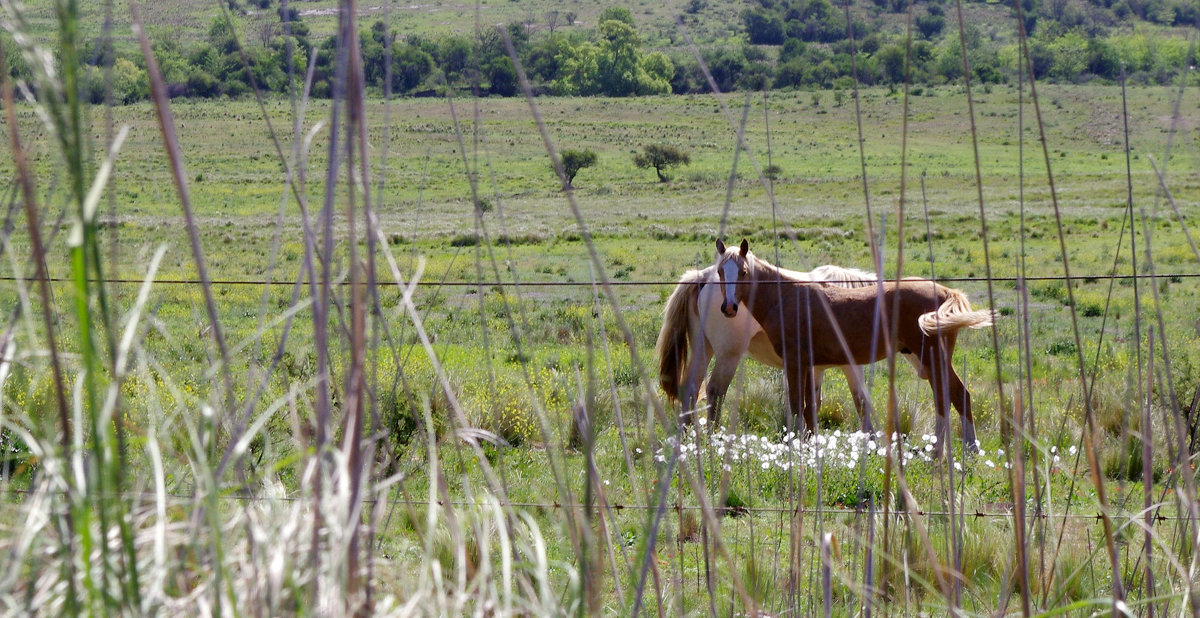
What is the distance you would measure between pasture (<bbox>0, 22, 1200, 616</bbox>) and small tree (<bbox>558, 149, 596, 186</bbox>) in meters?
1.38

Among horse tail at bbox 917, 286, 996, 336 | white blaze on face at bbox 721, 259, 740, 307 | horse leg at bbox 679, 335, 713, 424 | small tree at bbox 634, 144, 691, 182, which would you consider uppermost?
horse leg at bbox 679, 335, 713, 424

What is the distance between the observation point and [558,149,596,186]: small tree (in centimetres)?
5123

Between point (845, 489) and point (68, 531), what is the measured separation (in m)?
4.82

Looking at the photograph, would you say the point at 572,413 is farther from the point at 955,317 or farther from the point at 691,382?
the point at 955,317

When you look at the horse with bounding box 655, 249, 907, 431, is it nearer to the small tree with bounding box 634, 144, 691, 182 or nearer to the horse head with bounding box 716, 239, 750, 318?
the horse head with bounding box 716, 239, 750, 318

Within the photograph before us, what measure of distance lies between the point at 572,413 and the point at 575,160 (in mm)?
49510

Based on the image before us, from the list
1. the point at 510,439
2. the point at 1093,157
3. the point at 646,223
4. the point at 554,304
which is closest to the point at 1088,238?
the point at 646,223

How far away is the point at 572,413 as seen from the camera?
3439 mm

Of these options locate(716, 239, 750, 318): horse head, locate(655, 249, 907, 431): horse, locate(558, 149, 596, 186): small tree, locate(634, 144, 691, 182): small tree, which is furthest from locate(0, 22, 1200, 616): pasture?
locate(634, 144, 691, 182): small tree

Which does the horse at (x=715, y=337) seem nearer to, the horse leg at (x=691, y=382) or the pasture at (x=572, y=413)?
the horse leg at (x=691, y=382)

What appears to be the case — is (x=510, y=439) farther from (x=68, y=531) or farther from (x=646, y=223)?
(x=646, y=223)

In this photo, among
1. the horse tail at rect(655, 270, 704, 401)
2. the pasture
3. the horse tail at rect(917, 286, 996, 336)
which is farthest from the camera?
the horse tail at rect(655, 270, 704, 401)

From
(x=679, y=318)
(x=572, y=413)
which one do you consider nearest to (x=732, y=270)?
(x=679, y=318)

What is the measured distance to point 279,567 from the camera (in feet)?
3.28
